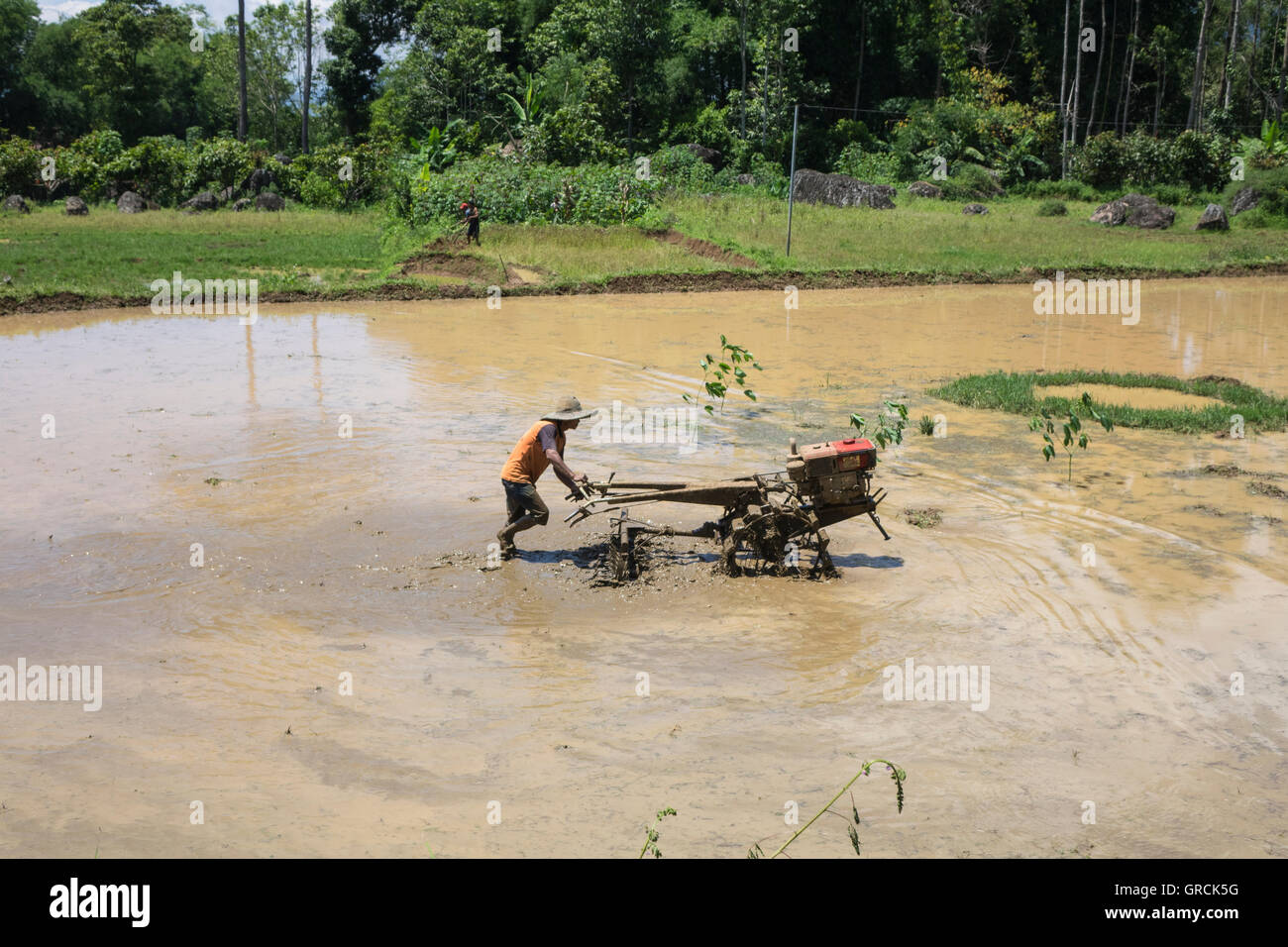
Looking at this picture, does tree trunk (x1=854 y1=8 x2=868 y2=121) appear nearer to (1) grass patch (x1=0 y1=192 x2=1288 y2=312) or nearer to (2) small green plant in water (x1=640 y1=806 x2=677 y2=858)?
(1) grass patch (x1=0 y1=192 x2=1288 y2=312)

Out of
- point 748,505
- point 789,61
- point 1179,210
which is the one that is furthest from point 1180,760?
point 789,61

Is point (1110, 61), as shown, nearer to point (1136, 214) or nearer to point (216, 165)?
point (1136, 214)

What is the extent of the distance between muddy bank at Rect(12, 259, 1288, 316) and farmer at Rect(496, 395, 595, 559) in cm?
1565

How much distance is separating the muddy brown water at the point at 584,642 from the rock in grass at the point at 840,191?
994 inches

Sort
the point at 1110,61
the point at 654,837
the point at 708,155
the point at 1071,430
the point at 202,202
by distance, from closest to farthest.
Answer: the point at 654,837
the point at 1071,430
the point at 202,202
the point at 708,155
the point at 1110,61

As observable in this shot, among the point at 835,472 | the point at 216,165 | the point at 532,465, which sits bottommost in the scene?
the point at 532,465

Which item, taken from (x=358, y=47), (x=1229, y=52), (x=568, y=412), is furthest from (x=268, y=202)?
(x=1229, y=52)

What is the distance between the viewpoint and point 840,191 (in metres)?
39.5

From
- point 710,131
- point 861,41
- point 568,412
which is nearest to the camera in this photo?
point 568,412

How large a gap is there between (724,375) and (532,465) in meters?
7.43

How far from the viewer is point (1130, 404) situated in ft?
48.7

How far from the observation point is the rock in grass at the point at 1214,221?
34938mm

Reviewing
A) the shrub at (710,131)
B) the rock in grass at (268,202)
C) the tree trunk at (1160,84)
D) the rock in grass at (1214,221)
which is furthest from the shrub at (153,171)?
the tree trunk at (1160,84)

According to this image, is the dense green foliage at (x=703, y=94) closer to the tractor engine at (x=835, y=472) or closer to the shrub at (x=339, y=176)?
the shrub at (x=339, y=176)
